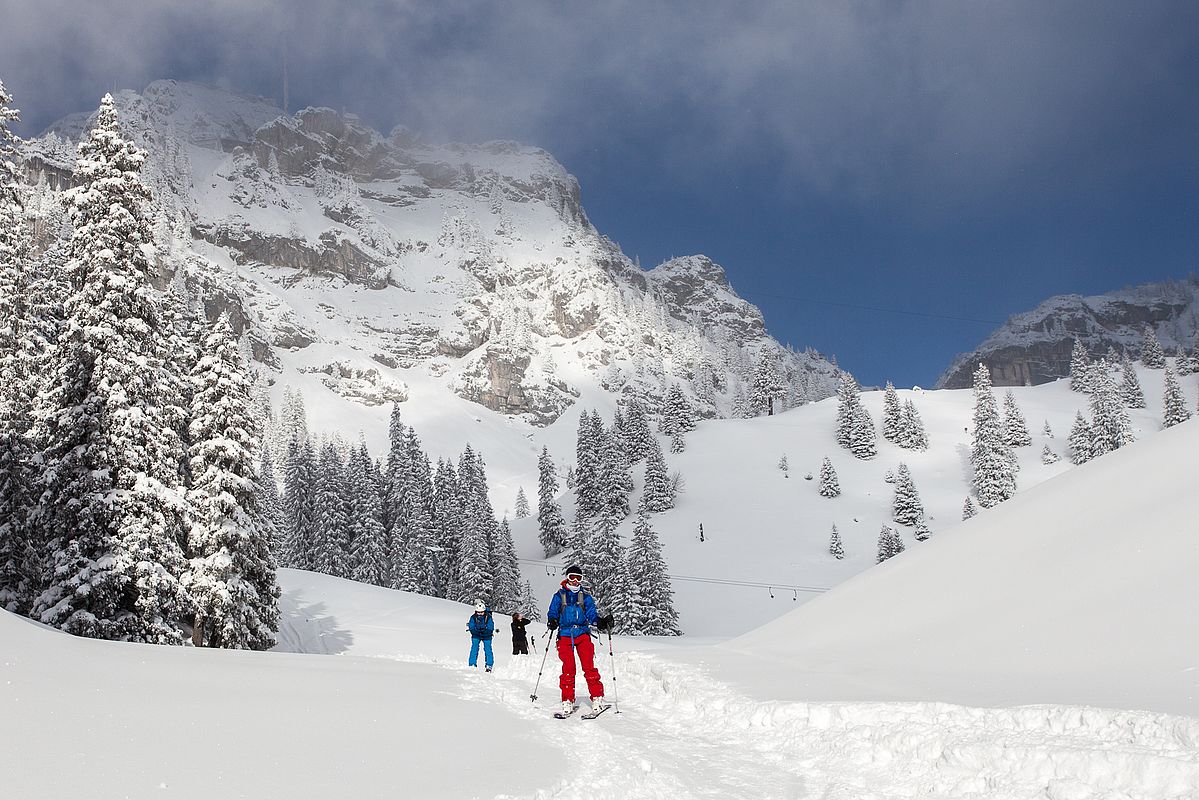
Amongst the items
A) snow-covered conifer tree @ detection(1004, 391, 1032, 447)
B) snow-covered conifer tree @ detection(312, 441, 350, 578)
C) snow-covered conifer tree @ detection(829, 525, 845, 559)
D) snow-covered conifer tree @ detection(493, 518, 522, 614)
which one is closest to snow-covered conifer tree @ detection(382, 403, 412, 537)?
snow-covered conifer tree @ detection(312, 441, 350, 578)

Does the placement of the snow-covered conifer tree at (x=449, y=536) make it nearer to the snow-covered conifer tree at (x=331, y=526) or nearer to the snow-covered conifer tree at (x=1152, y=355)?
the snow-covered conifer tree at (x=331, y=526)

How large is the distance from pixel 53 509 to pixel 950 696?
18794 millimetres

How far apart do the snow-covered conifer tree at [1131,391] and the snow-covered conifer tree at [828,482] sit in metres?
53.3

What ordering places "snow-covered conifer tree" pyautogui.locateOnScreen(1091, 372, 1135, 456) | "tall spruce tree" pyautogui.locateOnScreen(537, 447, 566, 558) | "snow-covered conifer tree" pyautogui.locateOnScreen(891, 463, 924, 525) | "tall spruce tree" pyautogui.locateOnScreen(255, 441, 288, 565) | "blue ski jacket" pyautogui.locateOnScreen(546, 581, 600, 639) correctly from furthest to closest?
"tall spruce tree" pyautogui.locateOnScreen(537, 447, 566, 558) < "snow-covered conifer tree" pyautogui.locateOnScreen(1091, 372, 1135, 456) < "snow-covered conifer tree" pyautogui.locateOnScreen(891, 463, 924, 525) < "tall spruce tree" pyautogui.locateOnScreen(255, 441, 288, 565) < "blue ski jacket" pyautogui.locateOnScreen(546, 581, 600, 639)

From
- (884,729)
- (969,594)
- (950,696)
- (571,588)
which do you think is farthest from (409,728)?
(969,594)

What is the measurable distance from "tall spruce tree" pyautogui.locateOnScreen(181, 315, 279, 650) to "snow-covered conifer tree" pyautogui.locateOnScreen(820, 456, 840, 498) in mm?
67763

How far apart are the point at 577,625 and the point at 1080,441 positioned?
8997 cm

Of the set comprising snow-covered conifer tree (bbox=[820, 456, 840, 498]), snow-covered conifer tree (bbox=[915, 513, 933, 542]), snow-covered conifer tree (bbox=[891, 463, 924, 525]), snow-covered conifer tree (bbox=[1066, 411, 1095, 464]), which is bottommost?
snow-covered conifer tree (bbox=[915, 513, 933, 542])

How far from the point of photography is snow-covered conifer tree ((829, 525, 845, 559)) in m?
67.1

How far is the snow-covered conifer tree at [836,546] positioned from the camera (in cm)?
6712

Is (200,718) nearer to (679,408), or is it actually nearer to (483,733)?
(483,733)

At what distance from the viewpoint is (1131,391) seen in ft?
351

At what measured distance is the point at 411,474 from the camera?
6406 cm

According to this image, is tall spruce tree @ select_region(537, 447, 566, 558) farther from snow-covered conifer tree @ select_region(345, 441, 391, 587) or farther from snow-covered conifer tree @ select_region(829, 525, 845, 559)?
snow-covered conifer tree @ select_region(829, 525, 845, 559)
